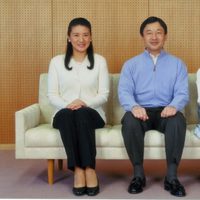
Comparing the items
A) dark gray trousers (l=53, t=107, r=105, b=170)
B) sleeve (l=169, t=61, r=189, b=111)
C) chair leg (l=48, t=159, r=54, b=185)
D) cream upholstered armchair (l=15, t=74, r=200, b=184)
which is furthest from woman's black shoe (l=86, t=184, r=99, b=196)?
sleeve (l=169, t=61, r=189, b=111)

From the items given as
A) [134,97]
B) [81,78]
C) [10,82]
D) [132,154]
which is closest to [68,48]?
[81,78]

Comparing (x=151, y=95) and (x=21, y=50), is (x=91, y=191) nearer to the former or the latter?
(x=151, y=95)

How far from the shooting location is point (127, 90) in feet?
9.82

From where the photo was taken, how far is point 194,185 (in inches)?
113

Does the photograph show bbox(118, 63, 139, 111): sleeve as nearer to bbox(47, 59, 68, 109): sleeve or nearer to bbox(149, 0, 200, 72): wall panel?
bbox(47, 59, 68, 109): sleeve

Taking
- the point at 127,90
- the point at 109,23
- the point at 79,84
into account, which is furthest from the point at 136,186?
the point at 109,23

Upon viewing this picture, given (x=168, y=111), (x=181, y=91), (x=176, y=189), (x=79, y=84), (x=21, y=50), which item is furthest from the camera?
(x=21, y=50)

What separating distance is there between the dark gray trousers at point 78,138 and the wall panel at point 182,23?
171 centimetres

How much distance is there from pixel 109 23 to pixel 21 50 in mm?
942

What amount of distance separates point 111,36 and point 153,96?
4.30 ft

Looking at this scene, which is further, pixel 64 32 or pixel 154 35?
pixel 64 32

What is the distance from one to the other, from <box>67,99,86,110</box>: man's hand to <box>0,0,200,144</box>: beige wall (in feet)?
4.26

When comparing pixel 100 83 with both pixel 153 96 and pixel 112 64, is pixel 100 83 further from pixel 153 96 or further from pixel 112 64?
pixel 112 64

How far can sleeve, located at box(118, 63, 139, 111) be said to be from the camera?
9.53ft
